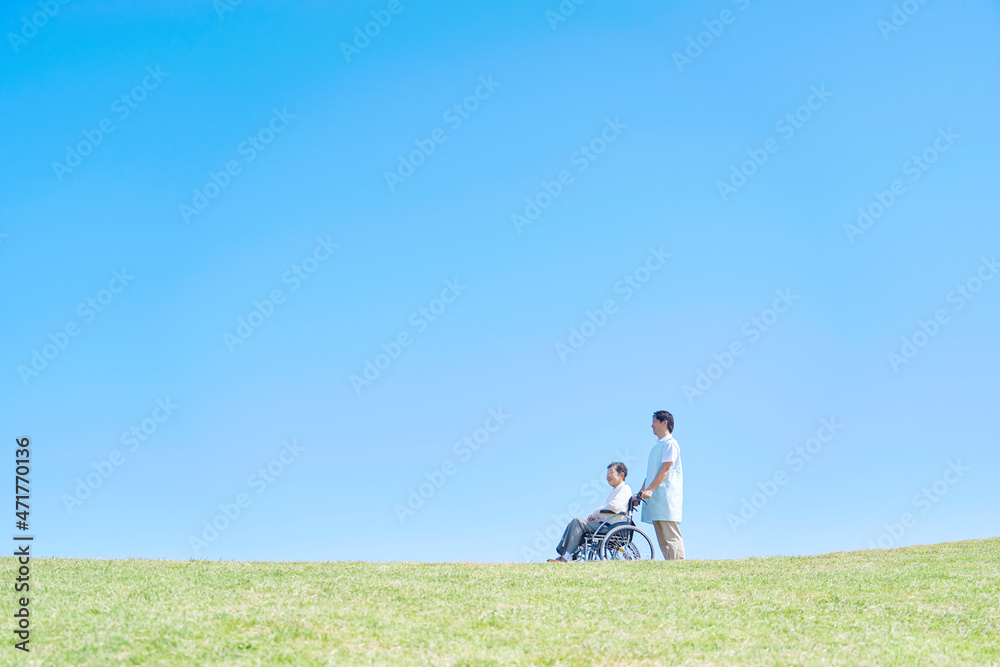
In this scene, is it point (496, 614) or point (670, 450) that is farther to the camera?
point (670, 450)

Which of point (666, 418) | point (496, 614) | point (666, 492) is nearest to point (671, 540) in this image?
point (666, 492)

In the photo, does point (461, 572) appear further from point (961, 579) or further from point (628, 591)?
point (961, 579)

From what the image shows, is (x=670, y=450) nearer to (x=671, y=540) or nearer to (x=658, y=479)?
(x=658, y=479)

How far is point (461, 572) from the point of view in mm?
9672

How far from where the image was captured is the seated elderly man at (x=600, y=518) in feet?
39.1

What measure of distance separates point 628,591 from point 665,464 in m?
3.63

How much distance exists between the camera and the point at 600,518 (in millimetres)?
12094

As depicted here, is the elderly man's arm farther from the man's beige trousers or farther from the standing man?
the man's beige trousers

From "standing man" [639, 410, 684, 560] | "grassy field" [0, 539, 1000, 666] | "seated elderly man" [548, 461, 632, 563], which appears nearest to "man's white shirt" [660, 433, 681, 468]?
"standing man" [639, 410, 684, 560]

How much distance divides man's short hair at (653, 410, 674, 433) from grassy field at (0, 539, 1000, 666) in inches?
96.3

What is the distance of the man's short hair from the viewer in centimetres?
1247

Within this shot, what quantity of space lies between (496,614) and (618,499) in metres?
4.88

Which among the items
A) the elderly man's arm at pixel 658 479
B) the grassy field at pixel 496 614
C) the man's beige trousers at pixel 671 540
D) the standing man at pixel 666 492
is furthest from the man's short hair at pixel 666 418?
the grassy field at pixel 496 614

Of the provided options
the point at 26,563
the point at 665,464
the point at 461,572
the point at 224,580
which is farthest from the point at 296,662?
the point at 665,464
